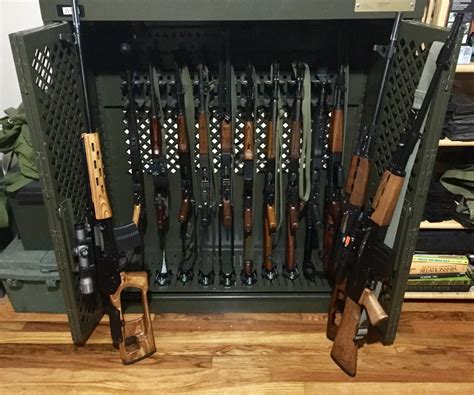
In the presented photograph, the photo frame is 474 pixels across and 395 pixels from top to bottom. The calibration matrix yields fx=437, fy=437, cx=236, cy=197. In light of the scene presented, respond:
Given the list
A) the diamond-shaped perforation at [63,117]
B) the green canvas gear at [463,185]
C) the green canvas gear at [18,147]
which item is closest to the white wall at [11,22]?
the green canvas gear at [18,147]

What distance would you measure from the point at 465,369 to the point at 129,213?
1.56 meters

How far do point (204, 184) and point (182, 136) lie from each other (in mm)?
221

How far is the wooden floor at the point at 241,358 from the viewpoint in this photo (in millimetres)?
1623

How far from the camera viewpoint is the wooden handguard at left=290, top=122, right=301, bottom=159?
175 cm

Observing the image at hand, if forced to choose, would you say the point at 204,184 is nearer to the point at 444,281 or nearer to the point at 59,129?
the point at 59,129

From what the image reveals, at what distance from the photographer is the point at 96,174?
150 centimetres

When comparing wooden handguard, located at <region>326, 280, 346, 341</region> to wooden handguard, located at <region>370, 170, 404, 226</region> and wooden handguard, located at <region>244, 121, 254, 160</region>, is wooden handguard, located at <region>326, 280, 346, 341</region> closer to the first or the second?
wooden handguard, located at <region>370, 170, 404, 226</region>

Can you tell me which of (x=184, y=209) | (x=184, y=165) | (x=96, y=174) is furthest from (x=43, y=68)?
(x=184, y=209)

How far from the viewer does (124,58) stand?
5.64 feet

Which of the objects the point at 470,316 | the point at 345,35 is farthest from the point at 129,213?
the point at 470,316

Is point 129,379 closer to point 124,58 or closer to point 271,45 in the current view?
point 124,58

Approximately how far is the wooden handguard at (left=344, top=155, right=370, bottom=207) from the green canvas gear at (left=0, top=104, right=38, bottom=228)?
4.13 feet

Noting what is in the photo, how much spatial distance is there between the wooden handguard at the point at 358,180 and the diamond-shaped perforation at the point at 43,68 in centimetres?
110

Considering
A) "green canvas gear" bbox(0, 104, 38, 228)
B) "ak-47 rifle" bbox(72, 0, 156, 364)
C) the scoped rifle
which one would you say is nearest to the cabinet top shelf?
"ak-47 rifle" bbox(72, 0, 156, 364)
